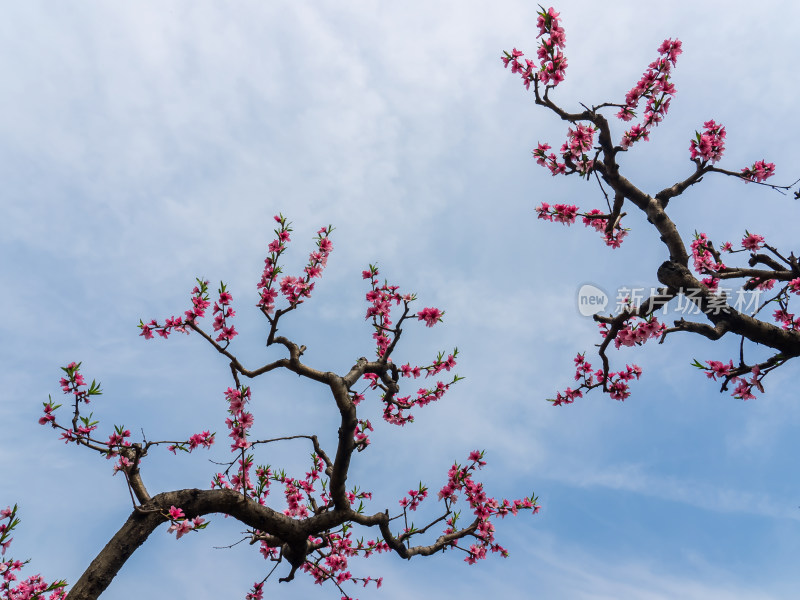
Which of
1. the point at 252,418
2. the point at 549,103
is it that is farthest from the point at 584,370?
the point at 252,418

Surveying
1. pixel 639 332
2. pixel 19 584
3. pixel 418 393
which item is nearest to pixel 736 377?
pixel 639 332

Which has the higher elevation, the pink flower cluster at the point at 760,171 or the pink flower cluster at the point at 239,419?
the pink flower cluster at the point at 760,171

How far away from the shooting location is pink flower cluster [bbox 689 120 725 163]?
316 inches

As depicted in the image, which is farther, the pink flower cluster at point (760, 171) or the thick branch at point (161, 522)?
the pink flower cluster at point (760, 171)

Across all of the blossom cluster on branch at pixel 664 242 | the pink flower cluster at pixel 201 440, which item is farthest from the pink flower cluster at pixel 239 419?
the blossom cluster on branch at pixel 664 242

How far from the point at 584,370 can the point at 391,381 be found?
3099 mm

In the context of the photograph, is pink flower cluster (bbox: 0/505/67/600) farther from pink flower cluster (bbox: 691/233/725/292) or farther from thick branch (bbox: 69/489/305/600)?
pink flower cluster (bbox: 691/233/725/292)

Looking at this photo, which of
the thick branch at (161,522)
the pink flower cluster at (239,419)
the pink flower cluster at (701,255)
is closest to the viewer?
the thick branch at (161,522)

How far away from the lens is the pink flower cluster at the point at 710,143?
802cm

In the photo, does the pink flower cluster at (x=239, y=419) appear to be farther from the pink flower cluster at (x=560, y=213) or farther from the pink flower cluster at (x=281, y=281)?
the pink flower cluster at (x=560, y=213)

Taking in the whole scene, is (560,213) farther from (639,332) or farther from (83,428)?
(83,428)

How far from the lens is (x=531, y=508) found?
370 inches

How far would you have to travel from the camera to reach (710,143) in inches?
316

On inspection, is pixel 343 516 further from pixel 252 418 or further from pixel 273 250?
pixel 273 250
